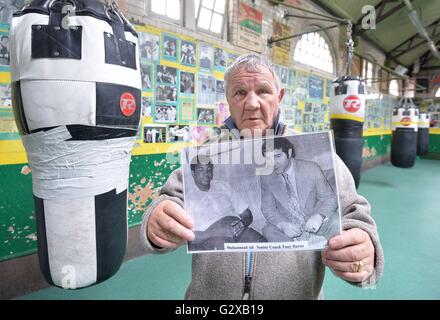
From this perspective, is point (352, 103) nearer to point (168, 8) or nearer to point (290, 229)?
point (168, 8)

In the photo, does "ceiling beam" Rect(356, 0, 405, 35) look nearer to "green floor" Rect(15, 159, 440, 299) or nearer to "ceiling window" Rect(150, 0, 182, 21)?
"green floor" Rect(15, 159, 440, 299)

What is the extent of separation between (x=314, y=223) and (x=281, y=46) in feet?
13.0

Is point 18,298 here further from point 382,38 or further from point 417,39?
point 417,39

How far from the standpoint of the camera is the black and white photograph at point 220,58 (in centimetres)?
298

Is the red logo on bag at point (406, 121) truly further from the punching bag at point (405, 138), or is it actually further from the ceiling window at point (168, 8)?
the ceiling window at point (168, 8)

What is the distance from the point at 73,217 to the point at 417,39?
1069 centimetres

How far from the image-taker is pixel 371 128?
7.48m

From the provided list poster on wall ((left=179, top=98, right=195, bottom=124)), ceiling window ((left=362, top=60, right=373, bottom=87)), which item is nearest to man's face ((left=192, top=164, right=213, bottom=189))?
poster on wall ((left=179, top=98, right=195, bottom=124))

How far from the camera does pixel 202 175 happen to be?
66 centimetres

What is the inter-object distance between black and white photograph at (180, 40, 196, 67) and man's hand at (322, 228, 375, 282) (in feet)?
7.80

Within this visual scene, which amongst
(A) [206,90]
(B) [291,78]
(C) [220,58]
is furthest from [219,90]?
(B) [291,78]

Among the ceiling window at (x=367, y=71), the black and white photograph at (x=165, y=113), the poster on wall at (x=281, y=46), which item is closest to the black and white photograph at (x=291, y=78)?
the poster on wall at (x=281, y=46)

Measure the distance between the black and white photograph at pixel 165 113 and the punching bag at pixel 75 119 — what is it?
1.57 meters

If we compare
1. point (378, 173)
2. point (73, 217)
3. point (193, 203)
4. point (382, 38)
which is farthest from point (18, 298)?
point (382, 38)
